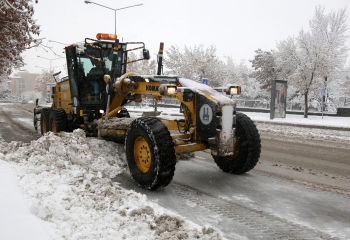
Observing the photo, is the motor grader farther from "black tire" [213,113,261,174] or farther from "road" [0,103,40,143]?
"road" [0,103,40,143]

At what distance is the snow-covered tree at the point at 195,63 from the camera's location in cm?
3642

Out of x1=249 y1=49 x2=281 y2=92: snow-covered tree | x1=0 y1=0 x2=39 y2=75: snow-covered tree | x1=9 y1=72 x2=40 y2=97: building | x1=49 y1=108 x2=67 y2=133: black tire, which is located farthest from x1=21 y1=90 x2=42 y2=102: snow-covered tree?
x1=49 y1=108 x2=67 y2=133: black tire

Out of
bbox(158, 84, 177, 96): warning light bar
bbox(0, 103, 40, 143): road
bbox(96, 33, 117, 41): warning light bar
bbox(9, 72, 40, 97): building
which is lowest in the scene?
bbox(0, 103, 40, 143): road

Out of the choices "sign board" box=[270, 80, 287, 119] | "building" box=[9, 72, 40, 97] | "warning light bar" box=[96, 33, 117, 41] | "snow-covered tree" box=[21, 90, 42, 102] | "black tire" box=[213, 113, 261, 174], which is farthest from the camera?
"building" box=[9, 72, 40, 97]

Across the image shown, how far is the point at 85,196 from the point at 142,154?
4.21 feet

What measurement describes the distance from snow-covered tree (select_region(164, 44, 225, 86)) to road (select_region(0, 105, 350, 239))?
29.7 metres

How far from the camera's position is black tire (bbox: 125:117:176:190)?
4.67 meters

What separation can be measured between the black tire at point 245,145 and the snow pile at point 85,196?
198 cm

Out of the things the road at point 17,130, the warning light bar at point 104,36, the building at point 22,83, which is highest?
the building at point 22,83

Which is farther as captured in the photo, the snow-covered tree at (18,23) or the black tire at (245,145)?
the snow-covered tree at (18,23)

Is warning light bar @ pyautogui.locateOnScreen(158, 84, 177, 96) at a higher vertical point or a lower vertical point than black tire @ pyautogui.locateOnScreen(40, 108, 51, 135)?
higher

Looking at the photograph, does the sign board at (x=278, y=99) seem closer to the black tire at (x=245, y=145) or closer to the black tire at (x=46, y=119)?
the black tire at (x=46, y=119)

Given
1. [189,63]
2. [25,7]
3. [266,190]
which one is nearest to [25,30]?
[25,7]

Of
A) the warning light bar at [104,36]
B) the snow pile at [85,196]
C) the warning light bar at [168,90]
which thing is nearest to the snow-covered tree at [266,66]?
the warning light bar at [104,36]
